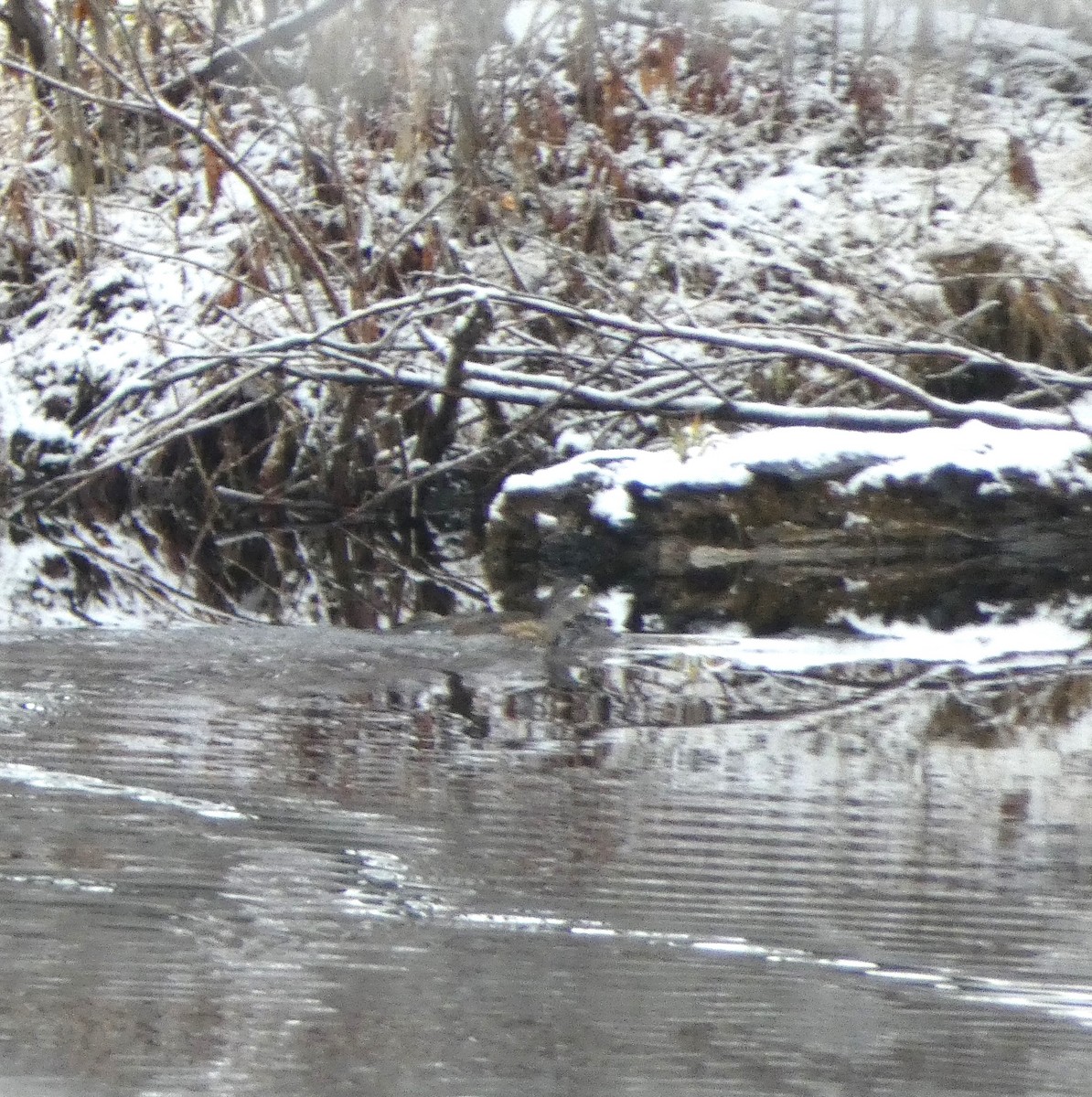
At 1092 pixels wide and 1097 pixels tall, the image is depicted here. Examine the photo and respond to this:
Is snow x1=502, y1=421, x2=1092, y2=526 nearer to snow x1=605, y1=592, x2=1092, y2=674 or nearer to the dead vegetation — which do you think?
the dead vegetation

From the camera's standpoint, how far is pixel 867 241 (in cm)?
1216

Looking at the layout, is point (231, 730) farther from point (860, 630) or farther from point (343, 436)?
point (343, 436)

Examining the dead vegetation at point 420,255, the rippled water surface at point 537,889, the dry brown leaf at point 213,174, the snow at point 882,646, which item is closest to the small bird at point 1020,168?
the dead vegetation at point 420,255

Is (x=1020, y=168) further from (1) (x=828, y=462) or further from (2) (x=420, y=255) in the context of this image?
(2) (x=420, y=255)

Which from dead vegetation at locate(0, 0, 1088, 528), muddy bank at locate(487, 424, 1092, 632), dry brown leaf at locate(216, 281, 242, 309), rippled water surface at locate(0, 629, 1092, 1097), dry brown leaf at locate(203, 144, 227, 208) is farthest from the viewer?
dry brown leaf at locate(216, 281, 242, 309)

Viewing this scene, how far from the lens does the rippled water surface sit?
2.46 metres

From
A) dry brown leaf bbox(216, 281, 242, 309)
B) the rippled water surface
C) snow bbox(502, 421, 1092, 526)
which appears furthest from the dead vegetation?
the rippled water surface

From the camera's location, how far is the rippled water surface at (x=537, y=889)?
2463 millimetres

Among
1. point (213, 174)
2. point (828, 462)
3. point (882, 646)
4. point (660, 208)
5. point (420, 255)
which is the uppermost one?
point (660, 208)

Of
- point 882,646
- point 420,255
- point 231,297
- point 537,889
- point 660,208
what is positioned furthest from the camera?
point 660,208

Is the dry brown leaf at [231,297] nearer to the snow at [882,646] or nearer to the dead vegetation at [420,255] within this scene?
the dead vegetation at [420,255]

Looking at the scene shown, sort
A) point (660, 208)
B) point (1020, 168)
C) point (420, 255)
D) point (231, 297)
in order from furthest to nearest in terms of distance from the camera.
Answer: point (660, 208), point (420, 255), point (231, 297), point (1020, 168)

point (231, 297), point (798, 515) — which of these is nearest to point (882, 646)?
point (798, 515)

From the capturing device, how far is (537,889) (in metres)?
3.20
